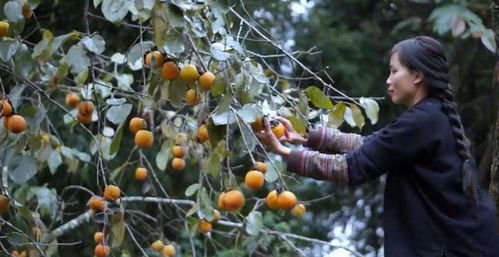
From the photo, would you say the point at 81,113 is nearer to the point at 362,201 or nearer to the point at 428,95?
the point at 428,95

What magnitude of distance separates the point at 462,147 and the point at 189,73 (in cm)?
70

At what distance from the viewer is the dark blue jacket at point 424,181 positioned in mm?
2479

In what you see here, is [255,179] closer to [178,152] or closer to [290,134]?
[290,134]

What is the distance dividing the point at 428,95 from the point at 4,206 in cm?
125

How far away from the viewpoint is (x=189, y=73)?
257 cm

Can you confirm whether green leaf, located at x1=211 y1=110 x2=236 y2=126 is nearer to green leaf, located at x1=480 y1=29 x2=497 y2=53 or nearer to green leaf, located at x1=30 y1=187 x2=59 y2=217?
green leaf, located at x1=30 y1=187 x2=59 y2=217

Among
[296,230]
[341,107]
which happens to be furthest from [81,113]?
[296,230]

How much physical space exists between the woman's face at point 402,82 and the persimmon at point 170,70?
544 millimetres

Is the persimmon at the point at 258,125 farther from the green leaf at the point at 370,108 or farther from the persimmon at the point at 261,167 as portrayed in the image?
the green leaf at the point at 370,108

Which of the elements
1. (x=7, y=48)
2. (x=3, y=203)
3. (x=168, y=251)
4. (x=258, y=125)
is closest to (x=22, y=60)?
(x=7, y=48)

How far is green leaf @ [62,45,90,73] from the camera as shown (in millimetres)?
2758

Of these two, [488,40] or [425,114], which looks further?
[488,40]

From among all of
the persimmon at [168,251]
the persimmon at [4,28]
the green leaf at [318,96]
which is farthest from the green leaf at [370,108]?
the persimmon at [4,28]

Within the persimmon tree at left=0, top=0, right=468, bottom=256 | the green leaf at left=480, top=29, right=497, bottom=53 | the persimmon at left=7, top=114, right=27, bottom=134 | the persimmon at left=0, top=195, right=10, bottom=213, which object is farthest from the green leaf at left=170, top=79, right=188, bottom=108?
the green leaf at left=480, top=29, right=497, bottom=53
